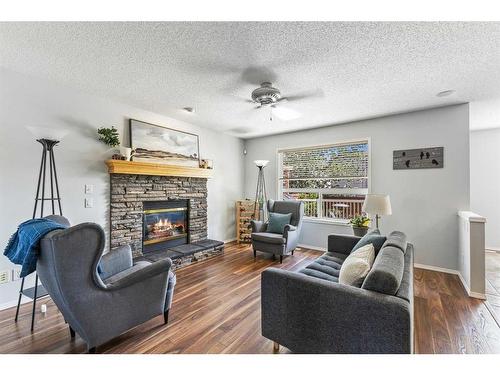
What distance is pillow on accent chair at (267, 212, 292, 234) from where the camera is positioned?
4094 mm

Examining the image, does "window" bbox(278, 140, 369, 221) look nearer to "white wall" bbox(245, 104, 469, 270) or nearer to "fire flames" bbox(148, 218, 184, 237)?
"white wall" bbox(245, 104, 469, 270)

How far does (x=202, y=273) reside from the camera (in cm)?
325

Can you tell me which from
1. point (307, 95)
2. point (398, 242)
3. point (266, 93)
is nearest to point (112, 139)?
point (266, 93)

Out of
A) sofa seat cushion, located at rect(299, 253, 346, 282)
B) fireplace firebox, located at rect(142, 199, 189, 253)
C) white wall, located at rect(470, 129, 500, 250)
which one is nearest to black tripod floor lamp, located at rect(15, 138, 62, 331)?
fireplace firebox, located at rect(142, 199, 189, 253)

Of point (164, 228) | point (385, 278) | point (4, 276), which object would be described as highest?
point (385, 278)

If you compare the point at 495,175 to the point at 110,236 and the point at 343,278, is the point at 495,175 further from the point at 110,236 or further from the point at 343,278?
the point at 110,236

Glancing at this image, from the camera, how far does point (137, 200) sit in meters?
3.43

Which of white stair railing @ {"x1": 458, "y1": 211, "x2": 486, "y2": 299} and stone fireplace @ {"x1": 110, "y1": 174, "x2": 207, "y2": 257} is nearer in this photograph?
white stair railing @ {"x1": 458, "y1": 211, "x2": 486, "y2": 299}

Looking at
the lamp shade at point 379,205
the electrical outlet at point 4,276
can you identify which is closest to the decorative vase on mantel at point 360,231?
the lamp shade at point 379,205

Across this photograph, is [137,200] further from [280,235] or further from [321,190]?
[321,190]

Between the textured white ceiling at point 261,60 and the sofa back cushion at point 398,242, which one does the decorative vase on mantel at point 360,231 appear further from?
the textured white ceiling at point 261,60

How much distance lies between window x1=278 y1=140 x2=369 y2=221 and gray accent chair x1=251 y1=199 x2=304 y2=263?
1.95 ft

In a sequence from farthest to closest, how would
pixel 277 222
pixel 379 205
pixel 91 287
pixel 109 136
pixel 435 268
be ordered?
pixel 277 222 → pixel 435 268 → pixel 109 136 → pixel 379 205 → pixel 91 287

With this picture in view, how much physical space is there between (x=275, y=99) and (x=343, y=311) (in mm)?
2235
